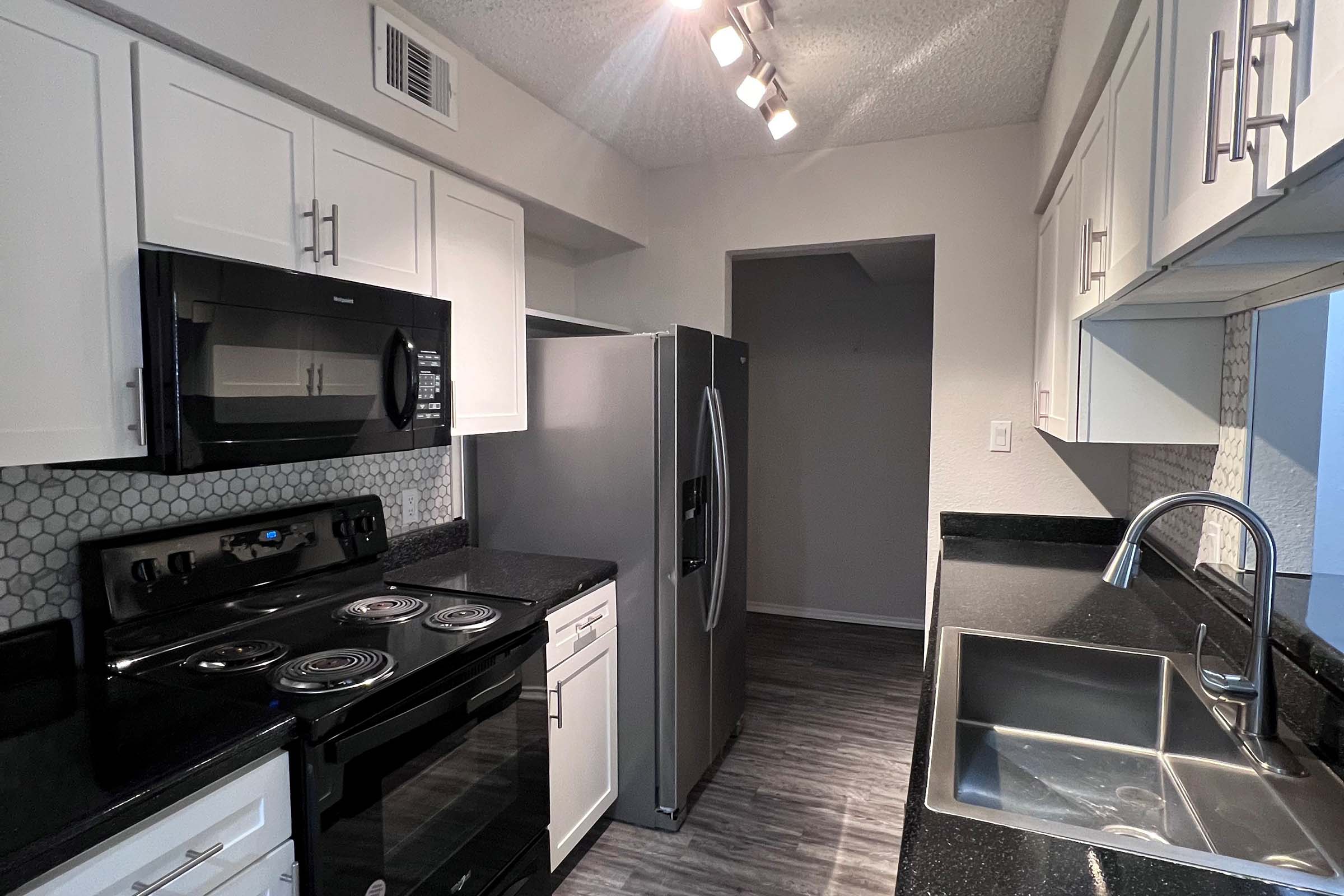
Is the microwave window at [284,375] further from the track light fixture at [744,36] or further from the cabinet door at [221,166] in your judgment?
A: the track light fixture at [744,36]

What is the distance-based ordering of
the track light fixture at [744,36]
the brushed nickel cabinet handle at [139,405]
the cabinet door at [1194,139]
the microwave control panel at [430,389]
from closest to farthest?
1. the cabinet door at [1194,139]
2. the brushed nickel cabinet handle at [139,405]
3. the track light fixture at [744,36]
4. the microwave control panel at [430,389]

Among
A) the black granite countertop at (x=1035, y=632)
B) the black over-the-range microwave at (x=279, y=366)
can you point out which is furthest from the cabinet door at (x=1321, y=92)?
the black over-the-range microwave at (x=279, y=366)

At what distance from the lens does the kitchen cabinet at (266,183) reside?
53.4 inches

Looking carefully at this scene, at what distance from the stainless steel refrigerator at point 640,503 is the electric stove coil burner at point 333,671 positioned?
97cm

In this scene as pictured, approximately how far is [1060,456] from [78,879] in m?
2.85

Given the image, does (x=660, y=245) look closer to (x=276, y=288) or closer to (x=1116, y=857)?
(x=276, y=288)

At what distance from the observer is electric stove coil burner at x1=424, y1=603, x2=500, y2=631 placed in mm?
1785

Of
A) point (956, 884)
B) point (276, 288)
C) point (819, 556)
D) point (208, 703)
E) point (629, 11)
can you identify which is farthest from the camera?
point (819, 556)

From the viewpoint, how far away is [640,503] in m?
2.41

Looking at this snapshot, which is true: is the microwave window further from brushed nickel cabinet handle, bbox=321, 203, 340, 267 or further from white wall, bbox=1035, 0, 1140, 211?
white wall, bbox=1035, 0, 1140, 211

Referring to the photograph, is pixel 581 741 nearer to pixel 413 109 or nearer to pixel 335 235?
pixel 335 235

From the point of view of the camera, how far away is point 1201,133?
0.89 meters

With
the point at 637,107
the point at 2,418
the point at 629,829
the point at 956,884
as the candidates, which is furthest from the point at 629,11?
the point at 629,829

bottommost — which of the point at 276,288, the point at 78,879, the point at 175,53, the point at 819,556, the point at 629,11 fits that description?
the point at 819,556
